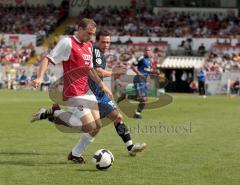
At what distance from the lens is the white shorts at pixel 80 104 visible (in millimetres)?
10188

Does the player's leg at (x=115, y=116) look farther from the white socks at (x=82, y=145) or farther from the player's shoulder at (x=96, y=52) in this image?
the white socks at (x=82, y=145)

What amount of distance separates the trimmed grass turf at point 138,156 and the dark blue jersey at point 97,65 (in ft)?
3.66

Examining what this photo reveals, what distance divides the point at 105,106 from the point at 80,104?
3.69 feet

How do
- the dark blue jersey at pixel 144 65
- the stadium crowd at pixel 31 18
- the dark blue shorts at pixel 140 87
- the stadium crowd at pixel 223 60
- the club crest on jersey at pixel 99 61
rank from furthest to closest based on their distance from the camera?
the stadium crowd at pixel 31 18, the stadium crowd at pixel 223 60, the dark blue shorts at pixel 140 87, the dark blue jersey at pixel 144 65, the club crest on jersey at pixel 99 61

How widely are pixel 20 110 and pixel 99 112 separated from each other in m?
12.4

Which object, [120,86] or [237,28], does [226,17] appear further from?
[120,86]

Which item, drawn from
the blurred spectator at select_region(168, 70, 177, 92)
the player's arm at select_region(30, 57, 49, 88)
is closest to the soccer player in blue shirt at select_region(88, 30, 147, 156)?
the player's arm at select_region(30, 57, 49, 88)

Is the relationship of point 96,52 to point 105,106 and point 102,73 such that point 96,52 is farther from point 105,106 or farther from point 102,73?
point 105,106


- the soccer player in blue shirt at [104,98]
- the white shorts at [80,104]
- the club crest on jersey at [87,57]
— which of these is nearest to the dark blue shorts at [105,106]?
the soccer player in blue shirt at [104,98]

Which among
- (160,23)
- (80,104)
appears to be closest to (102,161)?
(80,104)

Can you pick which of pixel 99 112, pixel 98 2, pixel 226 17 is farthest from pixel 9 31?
pixel 99 112

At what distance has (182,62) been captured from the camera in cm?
4584

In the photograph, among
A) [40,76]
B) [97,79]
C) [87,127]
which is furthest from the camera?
[97,79]

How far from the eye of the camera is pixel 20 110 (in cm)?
2317
